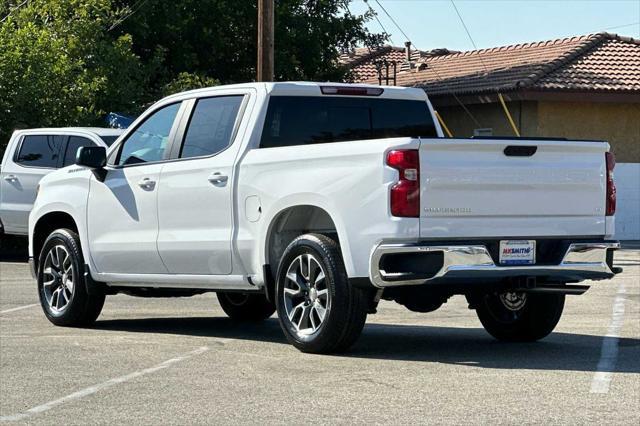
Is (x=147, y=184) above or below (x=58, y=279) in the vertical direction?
above

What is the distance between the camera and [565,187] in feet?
33.6

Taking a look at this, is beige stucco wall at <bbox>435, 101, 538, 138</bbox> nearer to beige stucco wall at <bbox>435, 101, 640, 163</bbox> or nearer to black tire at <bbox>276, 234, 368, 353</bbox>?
beige stucco wall at <bbox>435, 101, 640, 163</bbox>

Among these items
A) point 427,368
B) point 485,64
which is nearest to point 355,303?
point 427,368

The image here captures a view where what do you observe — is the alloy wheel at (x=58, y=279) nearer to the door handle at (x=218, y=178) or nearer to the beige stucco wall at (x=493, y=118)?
the door handle at (x=218, y=178)

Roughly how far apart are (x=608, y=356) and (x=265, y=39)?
15687mm

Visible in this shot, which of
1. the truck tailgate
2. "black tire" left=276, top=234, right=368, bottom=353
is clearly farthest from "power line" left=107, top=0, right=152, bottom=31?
the truck tailgate

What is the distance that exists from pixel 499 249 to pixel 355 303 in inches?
41.8

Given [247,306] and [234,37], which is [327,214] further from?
[234,37]

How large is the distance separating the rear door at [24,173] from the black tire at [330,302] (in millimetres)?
12404

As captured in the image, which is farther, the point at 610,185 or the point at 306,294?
the point at 610,185

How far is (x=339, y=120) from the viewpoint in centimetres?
1143

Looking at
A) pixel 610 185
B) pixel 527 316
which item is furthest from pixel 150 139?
pixel 610 185

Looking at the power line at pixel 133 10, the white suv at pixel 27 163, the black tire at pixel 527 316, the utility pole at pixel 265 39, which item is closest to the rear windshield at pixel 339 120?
the black tire at pixel 527 316

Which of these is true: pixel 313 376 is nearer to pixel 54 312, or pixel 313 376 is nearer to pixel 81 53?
pixel 54 312
